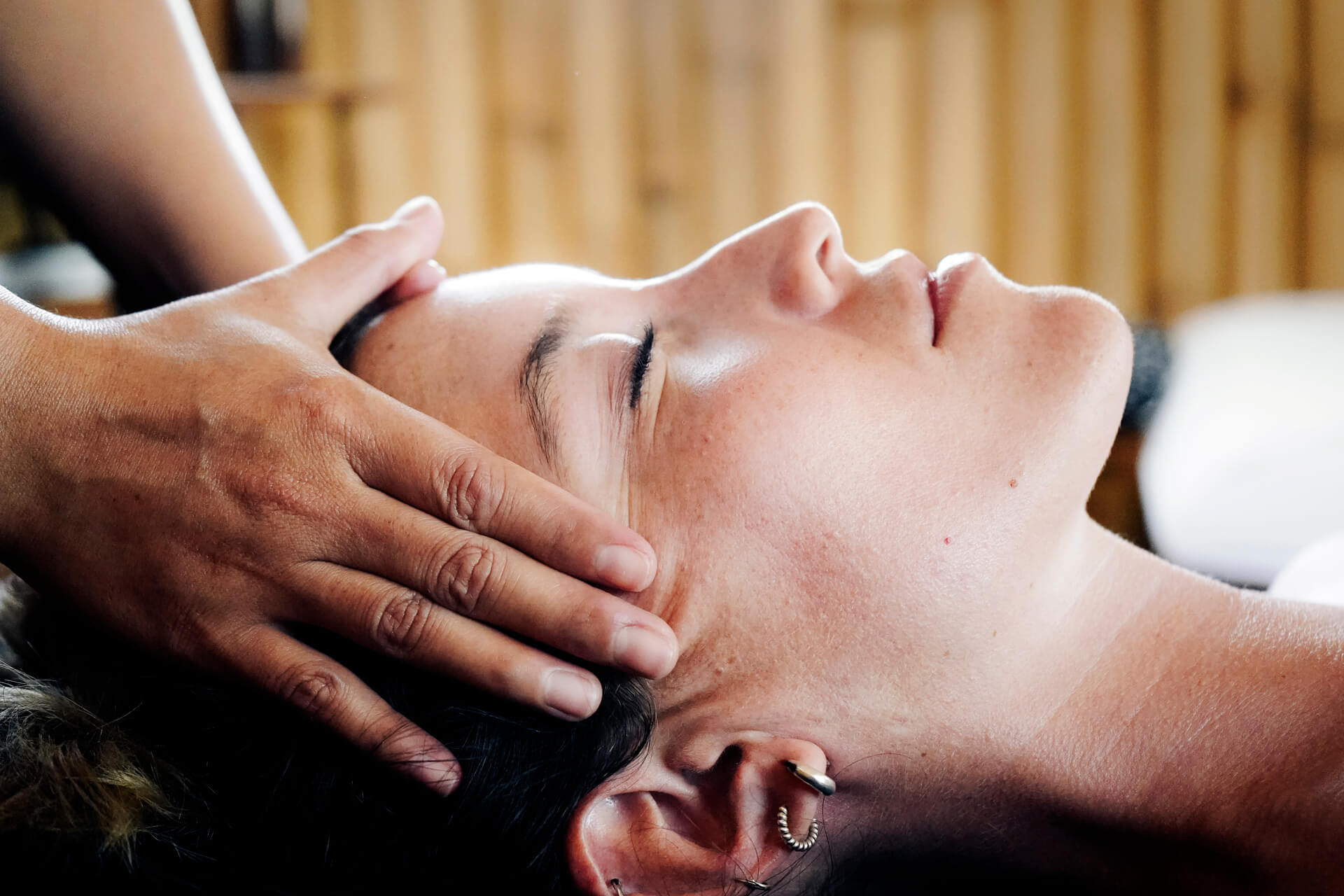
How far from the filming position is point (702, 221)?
3311mm

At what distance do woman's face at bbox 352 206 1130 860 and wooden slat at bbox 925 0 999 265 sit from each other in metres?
2.33

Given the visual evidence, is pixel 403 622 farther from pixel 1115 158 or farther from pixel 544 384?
pixel 1115 158

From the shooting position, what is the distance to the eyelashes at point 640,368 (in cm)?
93

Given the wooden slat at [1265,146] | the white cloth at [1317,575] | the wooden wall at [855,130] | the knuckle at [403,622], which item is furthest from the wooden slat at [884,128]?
the knuckle at [403,622]

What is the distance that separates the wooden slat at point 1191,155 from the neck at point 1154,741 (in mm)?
2374

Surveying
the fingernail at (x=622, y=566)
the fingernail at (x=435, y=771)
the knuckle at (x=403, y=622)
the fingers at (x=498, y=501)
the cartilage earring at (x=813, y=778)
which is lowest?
the cartilage earring at (x=813, y=778)

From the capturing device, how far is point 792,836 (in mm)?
918

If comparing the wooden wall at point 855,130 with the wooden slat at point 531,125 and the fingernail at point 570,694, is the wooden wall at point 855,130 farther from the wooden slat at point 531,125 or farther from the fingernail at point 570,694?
the fingernail at point 570,694

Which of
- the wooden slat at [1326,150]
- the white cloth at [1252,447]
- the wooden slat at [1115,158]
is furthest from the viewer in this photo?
the wooden slat at [1115,158]

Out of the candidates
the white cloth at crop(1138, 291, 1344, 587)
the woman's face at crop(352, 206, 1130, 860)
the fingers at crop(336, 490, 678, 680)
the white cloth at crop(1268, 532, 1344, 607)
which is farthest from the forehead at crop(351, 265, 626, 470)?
the white cloth at crop(1138, 291, 1344, 587)

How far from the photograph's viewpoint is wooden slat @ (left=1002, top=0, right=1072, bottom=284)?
3053 mm

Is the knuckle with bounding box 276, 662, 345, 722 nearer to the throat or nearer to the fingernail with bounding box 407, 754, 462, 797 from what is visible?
the fingernail with bounding box 407, 754, 462, 797

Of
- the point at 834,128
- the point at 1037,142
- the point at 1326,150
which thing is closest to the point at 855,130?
the point at 834,128

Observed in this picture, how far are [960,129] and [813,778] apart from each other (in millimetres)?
2695
